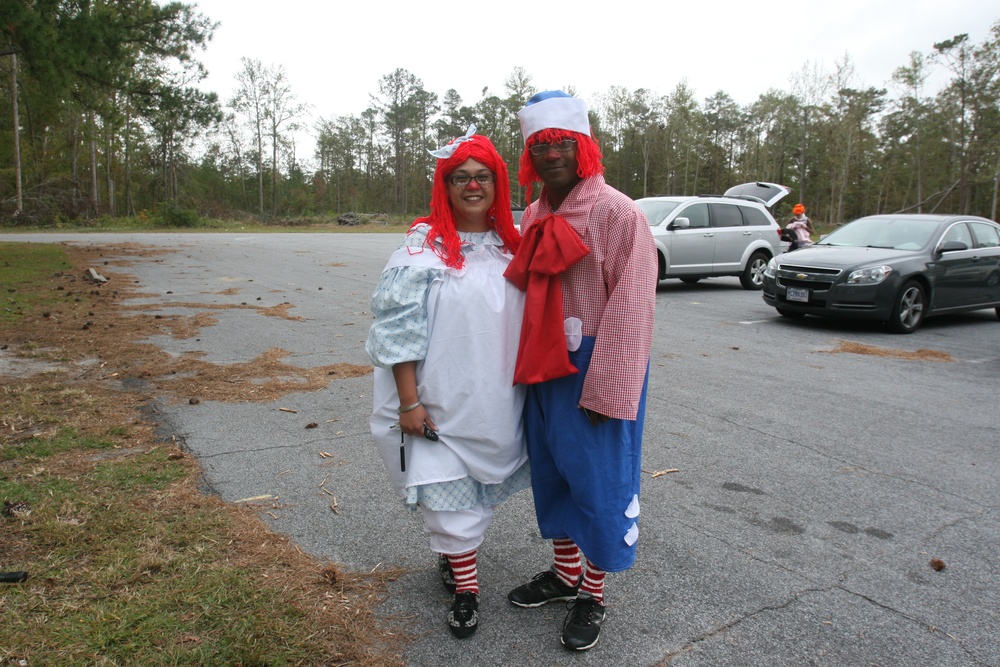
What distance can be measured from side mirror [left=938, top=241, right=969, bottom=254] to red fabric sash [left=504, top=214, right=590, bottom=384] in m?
8.95

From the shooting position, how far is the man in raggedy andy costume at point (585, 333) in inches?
87.6

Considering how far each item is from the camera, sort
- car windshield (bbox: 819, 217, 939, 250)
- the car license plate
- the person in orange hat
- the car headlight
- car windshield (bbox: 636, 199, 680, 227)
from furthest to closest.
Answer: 1. the person in orange hat
2. car windshield (bbox: 636, 199, 680, 227)
3. car windshield (bbox: 819, 217, 939, 250)
4. the car license plate
5. the car headlight

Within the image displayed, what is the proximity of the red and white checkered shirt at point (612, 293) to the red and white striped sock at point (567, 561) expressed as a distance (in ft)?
2.27

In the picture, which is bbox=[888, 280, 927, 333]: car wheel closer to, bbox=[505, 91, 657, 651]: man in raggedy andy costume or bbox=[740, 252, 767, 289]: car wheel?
bbox=[740, 252, 767, 289]: car wheel

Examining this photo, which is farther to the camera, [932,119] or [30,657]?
[932,119]

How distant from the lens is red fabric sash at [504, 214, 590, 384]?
88.5 inches

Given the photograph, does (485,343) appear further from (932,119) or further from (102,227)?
(932,119)

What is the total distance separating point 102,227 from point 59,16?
25327 mm

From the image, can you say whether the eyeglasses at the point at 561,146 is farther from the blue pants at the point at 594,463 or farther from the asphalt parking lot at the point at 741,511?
the asphalt parking lot at the point at 741,511

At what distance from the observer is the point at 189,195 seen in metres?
55.1

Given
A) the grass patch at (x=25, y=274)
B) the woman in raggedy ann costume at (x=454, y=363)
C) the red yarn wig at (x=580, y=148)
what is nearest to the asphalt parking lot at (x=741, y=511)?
the woman in raggedy ann costume at (x=454, y=363)

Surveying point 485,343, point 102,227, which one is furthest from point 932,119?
point 485,343

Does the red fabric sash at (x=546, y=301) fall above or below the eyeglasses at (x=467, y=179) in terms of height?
below

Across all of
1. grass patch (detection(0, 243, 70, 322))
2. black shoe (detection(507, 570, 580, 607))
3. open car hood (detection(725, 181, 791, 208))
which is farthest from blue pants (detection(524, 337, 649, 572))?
open car hood (detection(725, 181, 791, 208))
